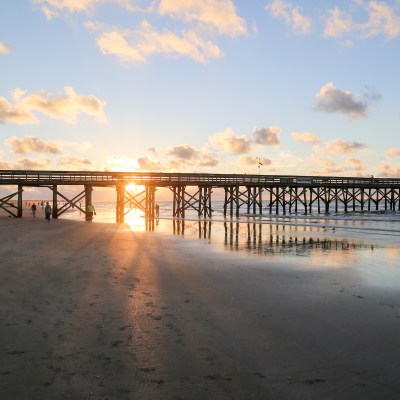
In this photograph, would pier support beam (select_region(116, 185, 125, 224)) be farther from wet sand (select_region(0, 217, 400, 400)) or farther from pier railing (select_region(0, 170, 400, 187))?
wet sand (select_region(0, 217, 400, 400))

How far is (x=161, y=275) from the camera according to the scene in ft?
24.6

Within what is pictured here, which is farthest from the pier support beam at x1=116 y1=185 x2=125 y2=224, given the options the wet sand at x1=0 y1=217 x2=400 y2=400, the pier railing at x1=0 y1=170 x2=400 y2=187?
the wet sand at x1=0 y1=217 x2=400 y2=400

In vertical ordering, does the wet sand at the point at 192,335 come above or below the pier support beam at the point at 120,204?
below

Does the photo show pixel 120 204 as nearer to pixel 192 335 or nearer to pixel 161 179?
pixel 161 179

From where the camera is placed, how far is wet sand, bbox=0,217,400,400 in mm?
3055

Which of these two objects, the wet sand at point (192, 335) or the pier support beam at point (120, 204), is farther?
the pier support beam at point (120, 204)

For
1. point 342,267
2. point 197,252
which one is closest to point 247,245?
point 197,252

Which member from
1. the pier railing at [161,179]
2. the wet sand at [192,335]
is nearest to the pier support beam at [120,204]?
the pier railing at [161,179]

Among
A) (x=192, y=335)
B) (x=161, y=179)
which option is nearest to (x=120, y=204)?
(x=161, y=179)

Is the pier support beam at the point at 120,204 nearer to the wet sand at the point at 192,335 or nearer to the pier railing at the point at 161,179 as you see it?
the pier railing at the point at 161,179

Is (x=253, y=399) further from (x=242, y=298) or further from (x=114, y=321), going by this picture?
(x=242, y=298)

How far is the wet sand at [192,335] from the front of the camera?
3.05 m

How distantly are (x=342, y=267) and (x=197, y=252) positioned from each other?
14.6 feet

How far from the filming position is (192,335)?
4184 mm
